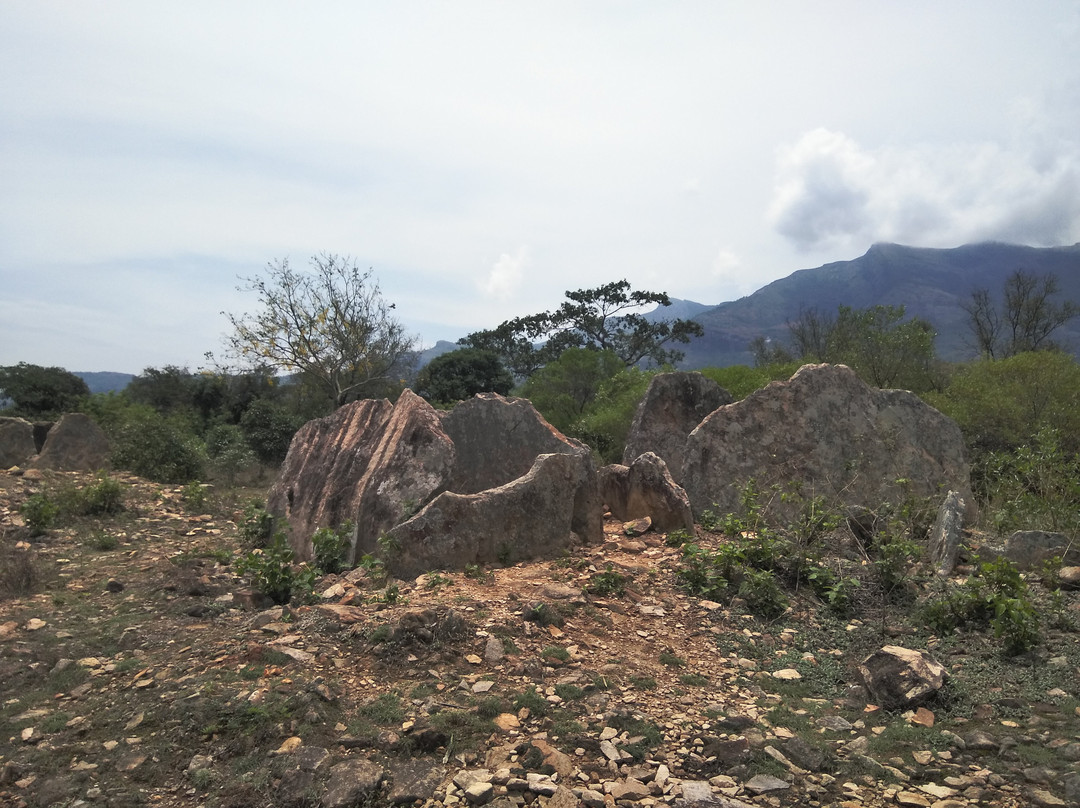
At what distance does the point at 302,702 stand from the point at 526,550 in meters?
3.00

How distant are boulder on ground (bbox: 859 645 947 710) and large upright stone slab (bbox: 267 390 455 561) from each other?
411cm

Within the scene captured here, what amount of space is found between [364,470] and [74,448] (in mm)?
8567

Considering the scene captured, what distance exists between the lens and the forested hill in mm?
134125

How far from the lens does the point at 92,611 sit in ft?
18.1

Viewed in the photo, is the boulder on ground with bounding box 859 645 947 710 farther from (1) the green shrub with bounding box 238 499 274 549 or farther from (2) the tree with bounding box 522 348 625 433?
(2) the tree with bounding box 522 348 625 433

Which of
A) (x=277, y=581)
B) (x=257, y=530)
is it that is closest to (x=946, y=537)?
(x=277, y=581)

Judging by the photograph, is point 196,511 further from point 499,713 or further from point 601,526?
point 499,713

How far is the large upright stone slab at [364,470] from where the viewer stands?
22.5 feet

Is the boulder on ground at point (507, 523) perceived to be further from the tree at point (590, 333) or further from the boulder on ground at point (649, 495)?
the tree at point (590, 333)

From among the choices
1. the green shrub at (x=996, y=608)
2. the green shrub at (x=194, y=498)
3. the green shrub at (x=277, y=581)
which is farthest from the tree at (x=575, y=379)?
the green shrub at (x=996, y=608)

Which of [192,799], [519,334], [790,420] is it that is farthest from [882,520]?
[519,334]

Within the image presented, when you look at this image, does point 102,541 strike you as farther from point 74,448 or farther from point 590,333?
point 590,333

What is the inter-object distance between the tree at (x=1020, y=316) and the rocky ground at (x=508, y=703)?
33.1 meters

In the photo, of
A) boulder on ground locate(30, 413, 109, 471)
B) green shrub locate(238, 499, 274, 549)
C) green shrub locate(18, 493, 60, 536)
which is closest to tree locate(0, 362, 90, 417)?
boulder on ground locate(30, 413, 109, 471)
